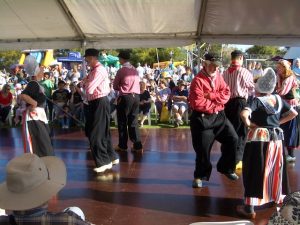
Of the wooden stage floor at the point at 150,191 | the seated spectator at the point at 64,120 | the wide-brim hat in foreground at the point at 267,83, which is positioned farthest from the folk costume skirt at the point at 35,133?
the seated spectator at the point at 64,120

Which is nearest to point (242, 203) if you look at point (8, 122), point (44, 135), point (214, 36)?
point (44, 135)

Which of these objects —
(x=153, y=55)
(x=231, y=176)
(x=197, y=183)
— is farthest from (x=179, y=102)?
(x=153, y=55)

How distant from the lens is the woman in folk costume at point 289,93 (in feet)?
21.5

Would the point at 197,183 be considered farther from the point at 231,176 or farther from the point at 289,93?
the point at 289,93

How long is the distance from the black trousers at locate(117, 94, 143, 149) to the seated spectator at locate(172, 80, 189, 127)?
341 centimetres

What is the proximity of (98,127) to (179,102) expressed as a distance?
545cm

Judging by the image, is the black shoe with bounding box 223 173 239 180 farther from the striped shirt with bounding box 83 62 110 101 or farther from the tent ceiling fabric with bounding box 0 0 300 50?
the tent ceiling fabric with bounding box 0 0 300 50

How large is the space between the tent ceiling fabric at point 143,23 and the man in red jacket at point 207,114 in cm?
207

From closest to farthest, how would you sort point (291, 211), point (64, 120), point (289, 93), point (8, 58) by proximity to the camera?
point (291, 211), point (289, 93), point (64, 120), point (8, 58)

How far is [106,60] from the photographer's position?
2377 cm

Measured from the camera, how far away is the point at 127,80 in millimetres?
7461

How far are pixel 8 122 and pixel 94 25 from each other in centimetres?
566

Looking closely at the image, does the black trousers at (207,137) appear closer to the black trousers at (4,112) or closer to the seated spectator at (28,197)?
the seated spectator at (28,197)

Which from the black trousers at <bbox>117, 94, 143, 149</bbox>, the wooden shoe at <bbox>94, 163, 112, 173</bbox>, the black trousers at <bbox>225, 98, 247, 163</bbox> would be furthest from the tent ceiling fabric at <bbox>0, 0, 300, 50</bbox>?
the wooden shoe at <bbox>94, 163, 112, 173</bbox>
